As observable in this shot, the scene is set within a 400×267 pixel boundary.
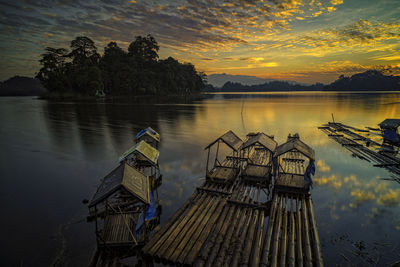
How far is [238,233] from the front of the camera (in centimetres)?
1088

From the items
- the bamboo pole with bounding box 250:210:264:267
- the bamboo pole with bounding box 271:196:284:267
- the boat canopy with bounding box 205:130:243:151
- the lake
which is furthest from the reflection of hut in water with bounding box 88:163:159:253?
the boat canopy with bounding box 205:130:243:151

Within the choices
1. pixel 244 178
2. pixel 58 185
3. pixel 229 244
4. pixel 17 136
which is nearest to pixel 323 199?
pixel 244 178

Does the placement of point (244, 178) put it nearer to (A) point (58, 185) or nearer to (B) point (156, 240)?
(B) point (156, 240)

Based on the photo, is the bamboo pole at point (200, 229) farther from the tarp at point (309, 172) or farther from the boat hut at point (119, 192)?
the tarp at point (309, 172)

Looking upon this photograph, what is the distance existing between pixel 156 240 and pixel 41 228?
8115mm

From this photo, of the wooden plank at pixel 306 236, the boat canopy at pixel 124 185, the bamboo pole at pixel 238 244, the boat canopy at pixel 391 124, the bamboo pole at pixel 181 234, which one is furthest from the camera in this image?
the boat canopy at pixel 391 124

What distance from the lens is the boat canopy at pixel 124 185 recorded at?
930cm

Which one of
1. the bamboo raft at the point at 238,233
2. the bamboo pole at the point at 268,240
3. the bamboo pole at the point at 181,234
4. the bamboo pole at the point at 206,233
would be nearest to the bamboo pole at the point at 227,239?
the bamboo raft at the point at 238,233

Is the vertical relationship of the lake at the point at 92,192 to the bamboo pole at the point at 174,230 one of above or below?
below

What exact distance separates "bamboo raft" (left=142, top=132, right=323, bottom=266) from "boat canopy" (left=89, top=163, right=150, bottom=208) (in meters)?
2.68

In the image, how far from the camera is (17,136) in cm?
3688

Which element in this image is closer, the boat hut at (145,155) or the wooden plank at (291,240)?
the wooden plank at (291,240)

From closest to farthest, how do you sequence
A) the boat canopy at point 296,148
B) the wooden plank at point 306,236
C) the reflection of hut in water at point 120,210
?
the wooden plank at point 306,236, the reflection of hut in water at point 120,210, the boat canopy at point 296,148

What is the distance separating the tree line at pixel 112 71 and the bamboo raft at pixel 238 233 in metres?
122
